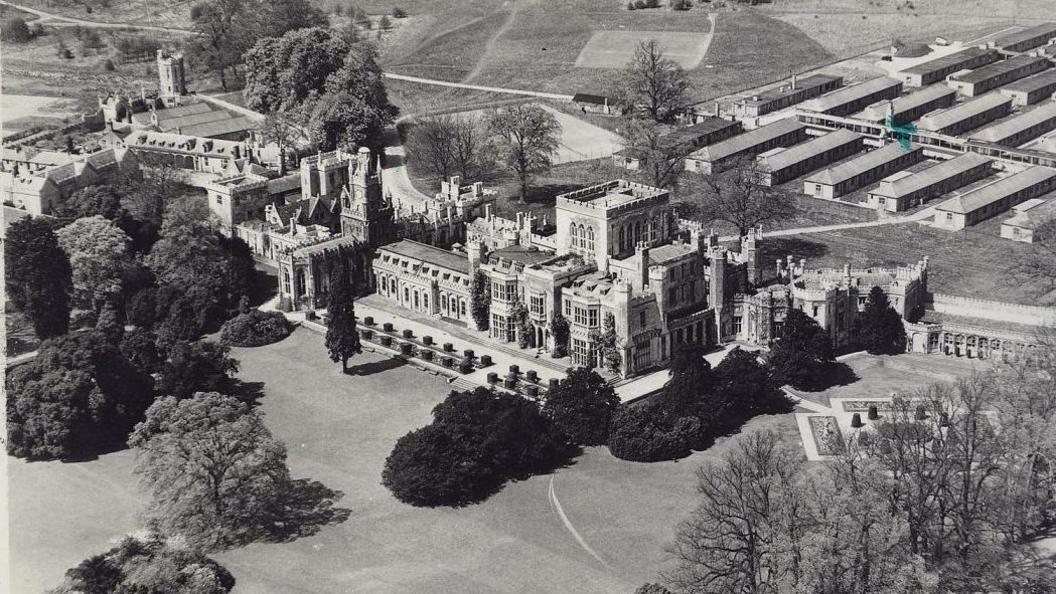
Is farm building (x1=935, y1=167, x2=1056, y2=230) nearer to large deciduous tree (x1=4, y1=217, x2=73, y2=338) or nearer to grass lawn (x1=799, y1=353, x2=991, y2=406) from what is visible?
grass lawn (x1=799, y1=353, x2=991, y2=406)

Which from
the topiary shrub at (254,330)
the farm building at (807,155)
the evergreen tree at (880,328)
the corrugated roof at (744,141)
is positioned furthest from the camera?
the corrugated roof at (744,141)

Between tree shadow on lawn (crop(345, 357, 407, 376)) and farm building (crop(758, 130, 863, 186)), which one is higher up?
farm building (crop(758, 130, 863, 186))

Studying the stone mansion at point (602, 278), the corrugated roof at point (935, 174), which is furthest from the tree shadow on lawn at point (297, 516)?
the corrugated roof at point (935, 174)

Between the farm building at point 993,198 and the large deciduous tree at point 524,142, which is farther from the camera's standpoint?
the large deciduous tree at point 524,142

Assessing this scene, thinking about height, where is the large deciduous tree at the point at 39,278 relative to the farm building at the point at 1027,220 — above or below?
above

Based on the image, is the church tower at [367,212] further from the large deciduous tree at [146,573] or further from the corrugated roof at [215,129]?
the large deciduous tree at [146,573]

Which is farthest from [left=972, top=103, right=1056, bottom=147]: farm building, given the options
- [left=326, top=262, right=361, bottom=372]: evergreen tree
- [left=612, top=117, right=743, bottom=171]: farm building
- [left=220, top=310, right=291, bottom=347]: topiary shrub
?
[left=220, top=310, right=291, bottom=347]: topiary shrub

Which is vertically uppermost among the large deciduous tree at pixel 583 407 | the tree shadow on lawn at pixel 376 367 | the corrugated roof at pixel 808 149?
the corrugated roof at pixel 808 149
